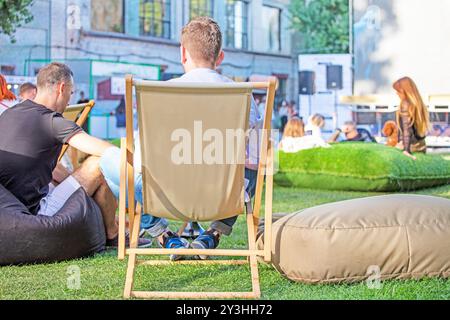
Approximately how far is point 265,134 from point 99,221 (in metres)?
1.36

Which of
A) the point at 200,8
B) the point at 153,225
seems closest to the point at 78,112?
the point at 153,225

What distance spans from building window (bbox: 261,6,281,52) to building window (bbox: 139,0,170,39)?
5.64 m

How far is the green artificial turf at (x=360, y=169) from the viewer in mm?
8977

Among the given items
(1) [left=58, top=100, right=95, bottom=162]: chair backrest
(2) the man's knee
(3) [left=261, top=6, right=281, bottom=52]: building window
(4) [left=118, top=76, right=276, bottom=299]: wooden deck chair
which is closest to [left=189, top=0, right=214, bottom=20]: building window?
(3) [left=261, top=6, right=281, bottom=52]: building window

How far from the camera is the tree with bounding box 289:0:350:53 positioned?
3059 cm

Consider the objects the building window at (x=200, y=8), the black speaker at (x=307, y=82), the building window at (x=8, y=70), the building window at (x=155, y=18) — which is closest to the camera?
the building window at (x=8, y=70)

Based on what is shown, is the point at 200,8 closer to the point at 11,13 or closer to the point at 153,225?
the point at 11,13

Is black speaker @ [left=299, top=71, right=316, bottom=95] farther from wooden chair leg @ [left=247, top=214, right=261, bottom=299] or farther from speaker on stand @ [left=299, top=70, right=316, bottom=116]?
wooden chair leg @ [left=247, top=214, right=261, bottom=299]

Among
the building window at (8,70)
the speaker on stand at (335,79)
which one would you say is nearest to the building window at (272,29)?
the speaker on stand at (335,79)

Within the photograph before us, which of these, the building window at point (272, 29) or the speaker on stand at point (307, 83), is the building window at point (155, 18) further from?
the speaker on stand at point (307, 83)

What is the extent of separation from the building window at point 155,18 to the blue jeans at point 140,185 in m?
20.9

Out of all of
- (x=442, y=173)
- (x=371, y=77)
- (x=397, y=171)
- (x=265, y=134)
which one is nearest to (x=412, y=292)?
(x=265, y=134)

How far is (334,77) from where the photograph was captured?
2012 centimetres

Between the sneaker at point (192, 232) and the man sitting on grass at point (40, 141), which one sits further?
the sneaker at point (192, 232)
